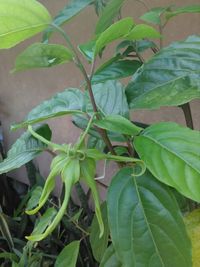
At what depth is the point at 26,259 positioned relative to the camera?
3.07ft

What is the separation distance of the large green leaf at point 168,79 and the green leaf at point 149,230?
99 millimetres

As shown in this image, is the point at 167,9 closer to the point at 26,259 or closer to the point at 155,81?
the point at 155,81

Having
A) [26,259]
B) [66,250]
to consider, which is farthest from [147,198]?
[26,259]

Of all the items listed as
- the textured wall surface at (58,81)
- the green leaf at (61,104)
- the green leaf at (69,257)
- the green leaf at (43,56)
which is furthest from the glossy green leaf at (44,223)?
the textured wall surface at (58,81)

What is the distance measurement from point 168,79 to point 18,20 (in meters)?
0.19

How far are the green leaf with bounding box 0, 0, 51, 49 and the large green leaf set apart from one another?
0.47 feet

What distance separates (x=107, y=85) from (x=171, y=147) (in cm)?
19

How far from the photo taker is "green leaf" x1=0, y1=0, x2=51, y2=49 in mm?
395

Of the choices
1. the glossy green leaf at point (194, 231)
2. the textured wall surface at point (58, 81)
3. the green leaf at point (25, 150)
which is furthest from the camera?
the textured wall surface at point (58, 81)

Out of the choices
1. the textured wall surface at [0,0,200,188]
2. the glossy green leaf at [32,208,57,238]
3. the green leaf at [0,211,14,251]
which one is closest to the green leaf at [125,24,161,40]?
the glossy green leaf at [32,208,57,238]

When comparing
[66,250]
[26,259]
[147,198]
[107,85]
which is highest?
[107,85]

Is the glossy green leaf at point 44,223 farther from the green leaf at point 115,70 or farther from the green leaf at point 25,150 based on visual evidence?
the green leaf at point 115,70

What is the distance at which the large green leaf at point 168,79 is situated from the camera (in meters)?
0.46

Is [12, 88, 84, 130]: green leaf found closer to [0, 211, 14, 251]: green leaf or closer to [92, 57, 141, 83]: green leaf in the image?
[92, 57, 141, 83]: green leaf
